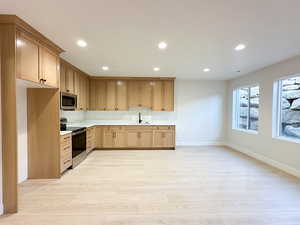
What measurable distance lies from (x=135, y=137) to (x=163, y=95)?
175 centimetres

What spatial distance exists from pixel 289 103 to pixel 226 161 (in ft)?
6.50

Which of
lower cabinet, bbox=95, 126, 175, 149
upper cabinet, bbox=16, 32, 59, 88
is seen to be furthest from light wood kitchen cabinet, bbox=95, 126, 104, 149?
upper cabinet, bbox=16, 32, 59, 88

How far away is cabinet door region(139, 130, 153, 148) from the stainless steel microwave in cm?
226

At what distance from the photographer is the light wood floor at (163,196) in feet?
7.18

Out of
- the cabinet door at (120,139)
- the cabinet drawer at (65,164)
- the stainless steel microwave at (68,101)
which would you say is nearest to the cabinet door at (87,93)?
the stainless steel microwave at (68,101)

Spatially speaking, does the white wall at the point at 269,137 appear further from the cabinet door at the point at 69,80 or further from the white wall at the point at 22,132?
the white wall at the point at 22,132

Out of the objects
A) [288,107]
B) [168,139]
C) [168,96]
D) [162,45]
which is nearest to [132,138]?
[168,139]

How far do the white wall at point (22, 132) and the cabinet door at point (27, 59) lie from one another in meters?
0.66

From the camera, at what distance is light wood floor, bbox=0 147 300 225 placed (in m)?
2.19

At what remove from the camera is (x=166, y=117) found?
6.57 metres

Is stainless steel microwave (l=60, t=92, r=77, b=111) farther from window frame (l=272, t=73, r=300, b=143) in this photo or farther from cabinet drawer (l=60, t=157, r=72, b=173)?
window frame (l=272, t=73, r=300, b=143)

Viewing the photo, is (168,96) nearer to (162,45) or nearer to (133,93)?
(133,93)

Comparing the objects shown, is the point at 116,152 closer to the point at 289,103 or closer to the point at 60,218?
the point at 60,218

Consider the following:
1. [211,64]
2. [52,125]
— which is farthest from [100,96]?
[211,64]
